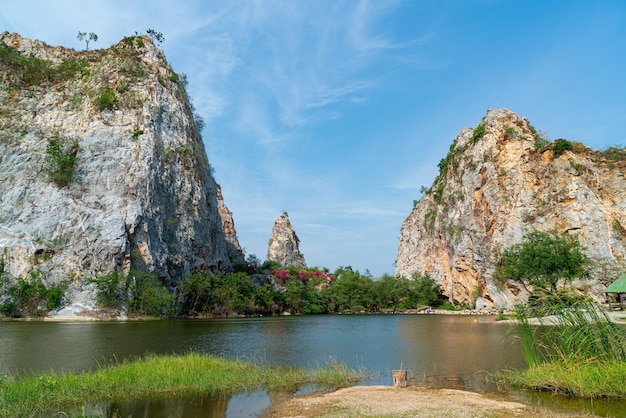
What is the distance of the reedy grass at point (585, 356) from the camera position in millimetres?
12078

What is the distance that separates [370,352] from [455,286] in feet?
200

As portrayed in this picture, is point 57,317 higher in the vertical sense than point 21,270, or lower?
lower

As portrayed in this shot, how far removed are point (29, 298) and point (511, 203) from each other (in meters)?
66.4

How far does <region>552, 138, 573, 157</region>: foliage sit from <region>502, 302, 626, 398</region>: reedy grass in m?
60.1

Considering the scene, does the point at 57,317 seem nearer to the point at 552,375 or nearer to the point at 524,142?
the point at 552,375

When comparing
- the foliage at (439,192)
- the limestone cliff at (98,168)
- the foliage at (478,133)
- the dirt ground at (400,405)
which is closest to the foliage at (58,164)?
the limestone cliff at (98,168)

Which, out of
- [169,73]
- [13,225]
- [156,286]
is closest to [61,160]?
[13,225]

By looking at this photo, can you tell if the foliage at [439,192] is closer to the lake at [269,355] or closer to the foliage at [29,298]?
the lake at [269,355]

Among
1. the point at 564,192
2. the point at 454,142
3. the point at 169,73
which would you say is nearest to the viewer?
the point at 564,192

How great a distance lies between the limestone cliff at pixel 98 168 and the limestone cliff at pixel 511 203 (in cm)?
4451

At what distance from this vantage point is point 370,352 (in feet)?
80.1

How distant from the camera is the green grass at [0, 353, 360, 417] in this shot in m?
11.8

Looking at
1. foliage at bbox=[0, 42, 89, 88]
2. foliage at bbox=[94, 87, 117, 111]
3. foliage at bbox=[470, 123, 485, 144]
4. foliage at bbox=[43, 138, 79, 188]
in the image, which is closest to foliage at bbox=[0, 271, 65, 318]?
foliage at bbox=[43, 138, 79, 188]

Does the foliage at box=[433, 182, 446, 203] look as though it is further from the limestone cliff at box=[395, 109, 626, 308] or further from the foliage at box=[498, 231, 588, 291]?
the foliage at box=[498, 231, 588, 291]
